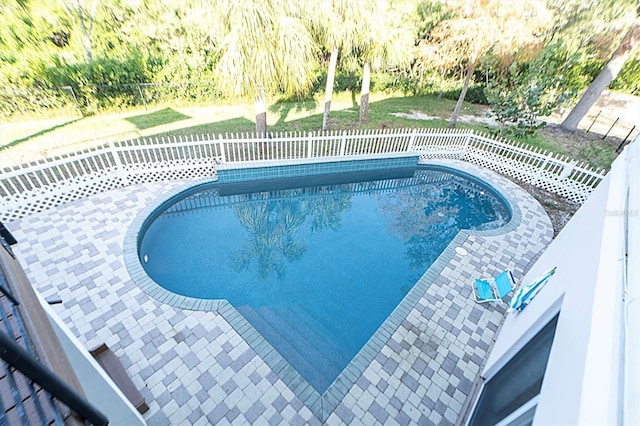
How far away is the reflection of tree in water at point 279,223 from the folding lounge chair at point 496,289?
3764 mm

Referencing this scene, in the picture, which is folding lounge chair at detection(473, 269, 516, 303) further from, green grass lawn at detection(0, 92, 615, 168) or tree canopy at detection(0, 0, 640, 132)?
green grass lawn at detection(0, 92, 615, 168)

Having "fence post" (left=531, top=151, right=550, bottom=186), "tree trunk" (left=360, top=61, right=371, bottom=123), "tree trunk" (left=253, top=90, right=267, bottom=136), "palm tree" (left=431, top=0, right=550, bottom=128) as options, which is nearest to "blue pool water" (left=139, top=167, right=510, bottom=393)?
"fence post" (left=531, top=151, right=550, bottom=186)

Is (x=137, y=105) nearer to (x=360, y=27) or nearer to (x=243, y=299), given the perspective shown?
(x=360, y=27)

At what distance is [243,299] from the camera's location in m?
5.41

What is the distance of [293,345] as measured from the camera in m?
4.61

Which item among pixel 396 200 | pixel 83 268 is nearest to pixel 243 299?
pixel 83 268

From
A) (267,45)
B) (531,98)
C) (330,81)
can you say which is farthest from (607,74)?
(267,45)

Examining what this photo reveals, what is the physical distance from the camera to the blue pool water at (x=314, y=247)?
504cm

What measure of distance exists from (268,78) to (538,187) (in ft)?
32.4

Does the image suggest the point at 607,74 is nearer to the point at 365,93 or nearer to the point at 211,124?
the point at 365,93

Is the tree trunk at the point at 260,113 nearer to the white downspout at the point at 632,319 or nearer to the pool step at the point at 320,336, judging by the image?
the pool step at the point at 320,336

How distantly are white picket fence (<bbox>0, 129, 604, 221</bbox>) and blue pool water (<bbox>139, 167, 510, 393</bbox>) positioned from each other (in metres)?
0.98

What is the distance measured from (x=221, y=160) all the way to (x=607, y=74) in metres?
18.8

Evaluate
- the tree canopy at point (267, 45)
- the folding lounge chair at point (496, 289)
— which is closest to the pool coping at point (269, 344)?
the folding lounge chair at point (496, 289)
